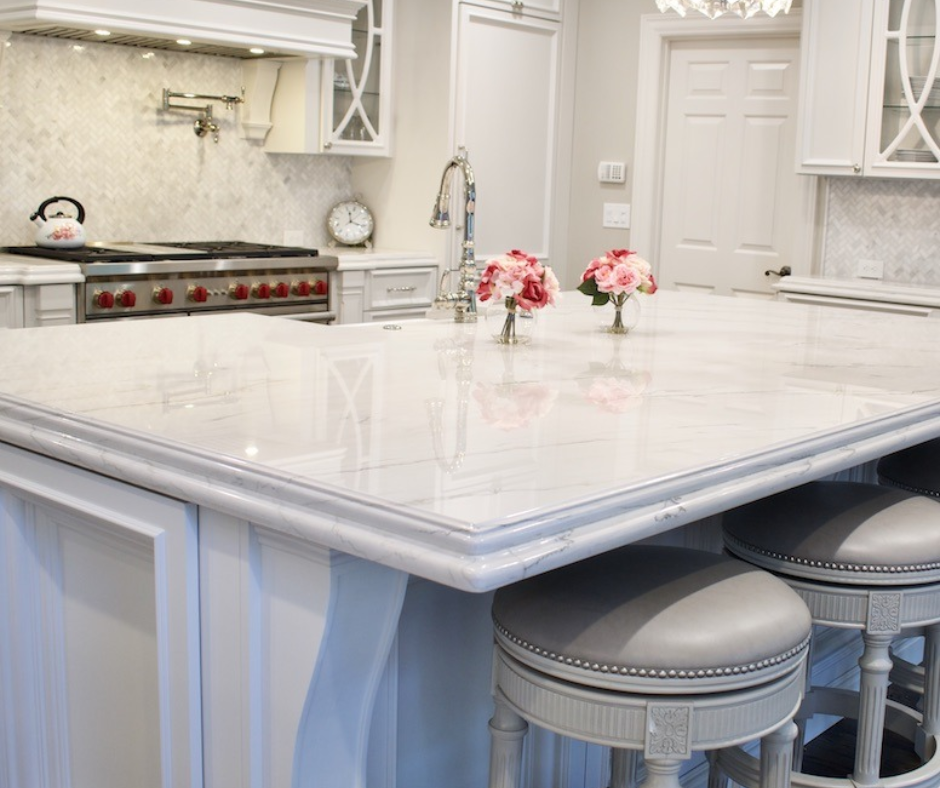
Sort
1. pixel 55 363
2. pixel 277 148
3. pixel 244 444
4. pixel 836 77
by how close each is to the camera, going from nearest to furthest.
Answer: pixel 244 444, pixel 55 363, pixel 836 77, pixel 277 148

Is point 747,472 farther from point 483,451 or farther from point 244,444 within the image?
point 244,444

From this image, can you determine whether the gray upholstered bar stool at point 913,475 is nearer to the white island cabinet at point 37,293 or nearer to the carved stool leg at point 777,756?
the carved stool leg at point 777,756

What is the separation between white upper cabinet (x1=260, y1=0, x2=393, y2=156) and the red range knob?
1356 millimetres

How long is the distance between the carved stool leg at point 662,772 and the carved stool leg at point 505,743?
188mm

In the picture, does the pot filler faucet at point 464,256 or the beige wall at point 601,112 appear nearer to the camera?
the pot filler faucet at point 464,256

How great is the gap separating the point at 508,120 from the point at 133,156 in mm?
1794

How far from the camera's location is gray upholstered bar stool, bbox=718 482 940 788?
1931 millimetres

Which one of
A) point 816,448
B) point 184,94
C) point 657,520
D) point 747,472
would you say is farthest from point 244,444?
point 184,94

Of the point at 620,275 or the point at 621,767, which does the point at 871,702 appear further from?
the point at 620,275

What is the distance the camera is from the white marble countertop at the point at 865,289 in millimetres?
4945

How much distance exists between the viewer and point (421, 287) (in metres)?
5.62

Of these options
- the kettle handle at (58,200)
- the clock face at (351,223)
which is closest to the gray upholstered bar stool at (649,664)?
the kettle handle at (58,200)

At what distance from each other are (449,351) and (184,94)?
313 centimetres

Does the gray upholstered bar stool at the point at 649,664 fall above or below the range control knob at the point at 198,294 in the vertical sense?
below
